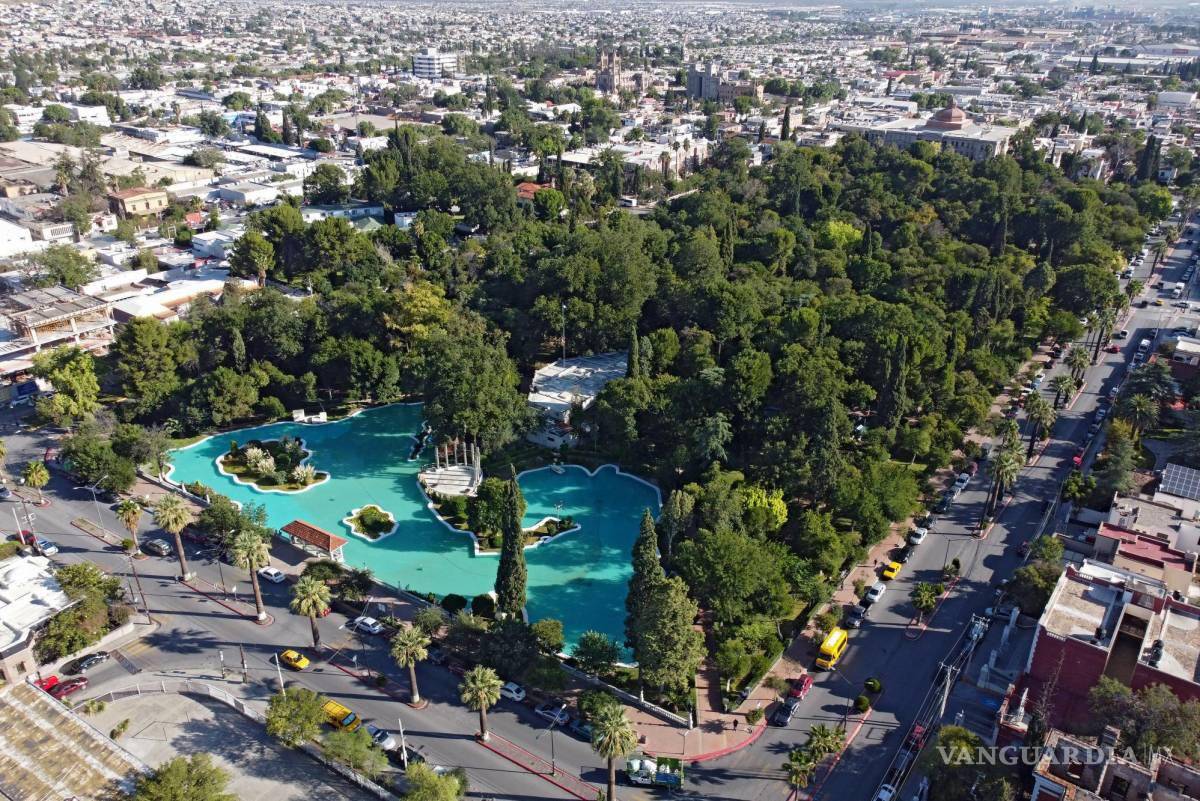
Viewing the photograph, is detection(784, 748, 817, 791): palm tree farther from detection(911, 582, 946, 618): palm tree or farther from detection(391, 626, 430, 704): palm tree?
detection(391, 626, 430, 704): palm tree

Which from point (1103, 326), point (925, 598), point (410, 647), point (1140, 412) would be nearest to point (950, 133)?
point (1103, 326)

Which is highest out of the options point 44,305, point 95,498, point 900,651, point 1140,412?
point 1140,412

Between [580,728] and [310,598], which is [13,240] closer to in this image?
[310,598]

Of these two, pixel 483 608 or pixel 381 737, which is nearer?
pixel 381 737

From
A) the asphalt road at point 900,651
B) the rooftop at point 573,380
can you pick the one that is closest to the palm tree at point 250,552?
the asphalt road at point 900,651

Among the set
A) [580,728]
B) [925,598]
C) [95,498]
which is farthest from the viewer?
[95,498]

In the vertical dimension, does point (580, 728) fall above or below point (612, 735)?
below

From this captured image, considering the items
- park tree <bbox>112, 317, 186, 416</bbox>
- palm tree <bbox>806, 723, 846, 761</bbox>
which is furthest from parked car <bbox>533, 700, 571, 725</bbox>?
park tree <bbox>112, 317, 186, 416</bbox>

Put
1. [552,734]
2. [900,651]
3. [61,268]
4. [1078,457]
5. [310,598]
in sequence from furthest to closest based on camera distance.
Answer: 1. [61,268]
2. [1078,457]
3. [900,651]
4. [310,598]
5. [552,734]
